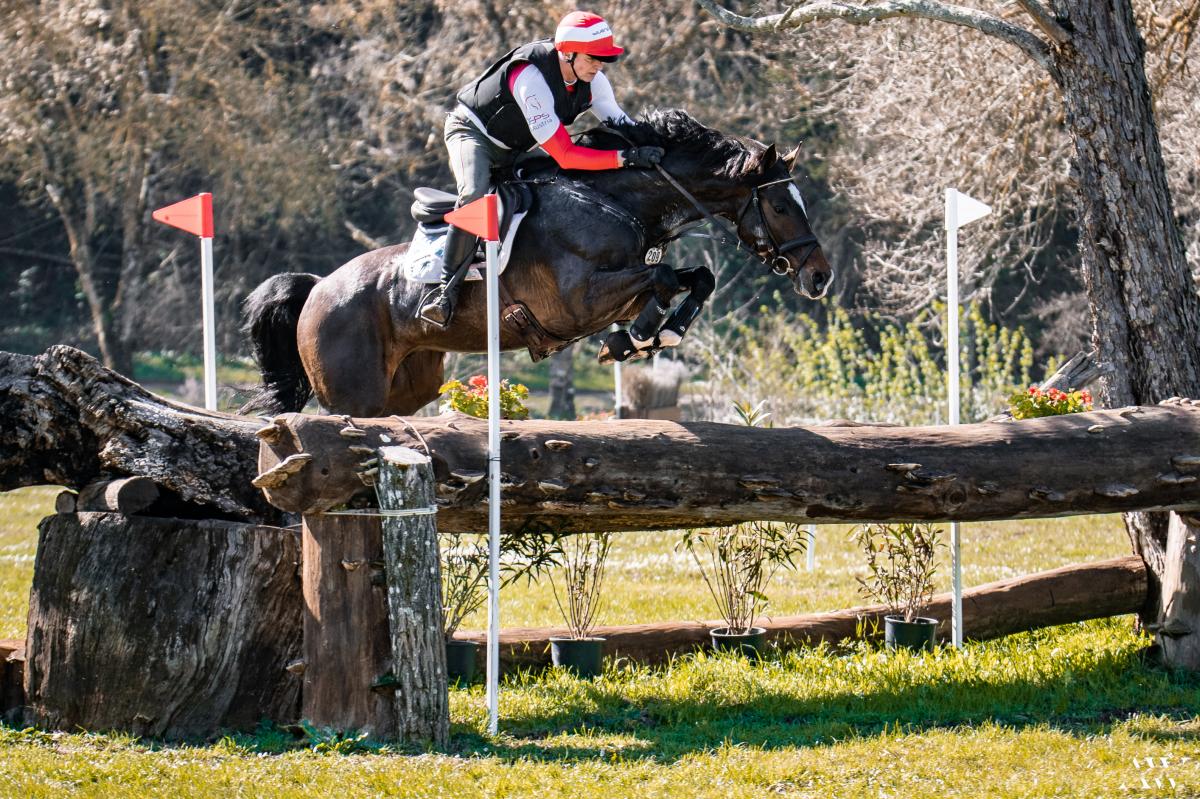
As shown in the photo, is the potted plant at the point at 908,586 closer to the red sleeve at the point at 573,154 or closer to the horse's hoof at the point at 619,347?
the horse's hoof at the point at 619,347

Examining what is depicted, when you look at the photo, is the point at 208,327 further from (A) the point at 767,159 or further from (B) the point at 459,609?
(A) the point at 767,159

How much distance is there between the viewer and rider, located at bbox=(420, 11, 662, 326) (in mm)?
5988

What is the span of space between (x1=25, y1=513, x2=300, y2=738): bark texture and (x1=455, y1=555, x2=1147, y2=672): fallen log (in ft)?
4.83

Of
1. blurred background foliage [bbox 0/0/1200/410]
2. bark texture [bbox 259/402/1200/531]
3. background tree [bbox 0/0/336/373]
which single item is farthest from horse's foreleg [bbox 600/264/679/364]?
background tree [bbox 0/0/336/373]

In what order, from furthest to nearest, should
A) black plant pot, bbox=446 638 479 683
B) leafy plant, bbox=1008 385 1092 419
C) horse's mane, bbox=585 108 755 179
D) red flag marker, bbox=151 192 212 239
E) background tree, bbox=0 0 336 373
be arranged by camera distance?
background tree, bbox=0 0 336 373 → leafy plant, bbox=1008 385 1092 419 → horse's mane, bbox=585 108 755 179 → red flag marker, bbox=151 192 212 239 → black plant pot, bbox=446 638 479 683

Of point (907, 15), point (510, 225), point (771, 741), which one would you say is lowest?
point (771, 741)

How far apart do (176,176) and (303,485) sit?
19.8 metres

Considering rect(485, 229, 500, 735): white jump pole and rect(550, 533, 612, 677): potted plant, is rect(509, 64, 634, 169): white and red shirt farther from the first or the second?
rect(550, 533, 612, 677): potted plant

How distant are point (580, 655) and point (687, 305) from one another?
1.65 metres

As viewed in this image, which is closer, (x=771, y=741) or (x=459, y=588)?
(x=771, y=741)

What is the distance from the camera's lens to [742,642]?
625cm

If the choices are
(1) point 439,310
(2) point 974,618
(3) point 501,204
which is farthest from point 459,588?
(2) point 974,618

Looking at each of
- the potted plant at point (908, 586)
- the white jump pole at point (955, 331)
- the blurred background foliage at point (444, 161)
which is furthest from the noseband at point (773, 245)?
the blurred background foliage at point (444, 161)

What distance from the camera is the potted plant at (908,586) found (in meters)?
6.42
